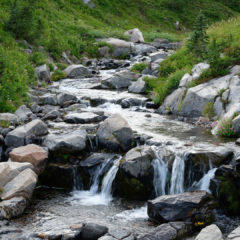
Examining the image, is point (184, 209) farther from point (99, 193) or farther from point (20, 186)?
point (20, 186)

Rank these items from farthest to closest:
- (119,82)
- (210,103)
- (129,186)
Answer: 1. (119,82)
2. (210,103)
3. (129,186)

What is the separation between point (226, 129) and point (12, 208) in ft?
25.6

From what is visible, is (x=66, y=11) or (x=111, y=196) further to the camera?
(x=66, y=11)

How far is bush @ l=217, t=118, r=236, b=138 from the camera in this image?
12277mm

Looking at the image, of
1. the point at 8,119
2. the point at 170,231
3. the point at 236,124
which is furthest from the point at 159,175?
the point at 8,119

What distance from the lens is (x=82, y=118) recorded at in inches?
579

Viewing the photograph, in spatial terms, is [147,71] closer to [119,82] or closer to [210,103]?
[119,82]

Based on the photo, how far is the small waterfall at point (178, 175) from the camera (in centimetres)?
1031

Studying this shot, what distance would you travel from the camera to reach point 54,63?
26.5 m

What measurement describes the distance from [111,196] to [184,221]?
286 cm

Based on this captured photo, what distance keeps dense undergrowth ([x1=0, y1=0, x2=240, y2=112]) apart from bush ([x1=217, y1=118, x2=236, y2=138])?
5.82m

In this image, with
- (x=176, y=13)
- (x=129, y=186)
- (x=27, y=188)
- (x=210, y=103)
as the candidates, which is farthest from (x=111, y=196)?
(x=176, y=13)

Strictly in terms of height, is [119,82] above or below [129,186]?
above

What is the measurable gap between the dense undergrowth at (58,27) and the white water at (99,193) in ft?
21.0
